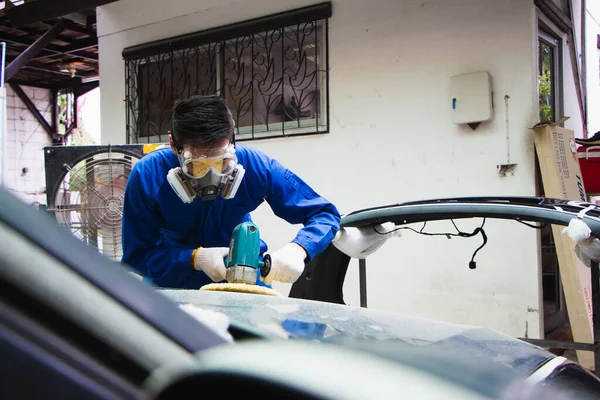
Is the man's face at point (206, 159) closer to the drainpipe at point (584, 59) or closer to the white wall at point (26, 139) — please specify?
the drainpipe at point (584, 59)

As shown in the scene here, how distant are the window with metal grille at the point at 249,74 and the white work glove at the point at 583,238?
9.29 feet

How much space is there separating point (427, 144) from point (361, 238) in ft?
5.77

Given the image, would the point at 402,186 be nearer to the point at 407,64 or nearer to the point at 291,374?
the point at 407,64

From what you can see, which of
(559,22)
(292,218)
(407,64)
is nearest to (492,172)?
(407,64)

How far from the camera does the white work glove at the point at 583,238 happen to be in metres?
2.26

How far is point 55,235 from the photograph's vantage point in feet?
2.07

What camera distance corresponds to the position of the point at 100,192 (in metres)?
4.27

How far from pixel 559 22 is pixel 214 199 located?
398 cm

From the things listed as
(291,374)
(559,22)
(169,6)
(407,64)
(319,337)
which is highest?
(169,6)

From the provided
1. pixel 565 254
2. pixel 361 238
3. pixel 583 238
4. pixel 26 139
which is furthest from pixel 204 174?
pixel 26 139

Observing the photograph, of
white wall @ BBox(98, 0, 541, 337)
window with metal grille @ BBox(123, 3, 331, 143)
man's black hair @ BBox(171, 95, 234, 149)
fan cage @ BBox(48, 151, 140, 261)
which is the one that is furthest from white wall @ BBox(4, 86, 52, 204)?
man's black hair @ BBox(171, 95, 234, 149)

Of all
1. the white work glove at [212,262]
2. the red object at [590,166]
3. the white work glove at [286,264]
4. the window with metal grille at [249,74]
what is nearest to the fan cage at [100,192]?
the window with metal grille at [249,74]

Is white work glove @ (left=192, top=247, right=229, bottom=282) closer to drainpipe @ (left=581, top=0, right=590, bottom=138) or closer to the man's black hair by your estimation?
the man's black hair

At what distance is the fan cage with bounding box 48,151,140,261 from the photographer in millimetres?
4258
